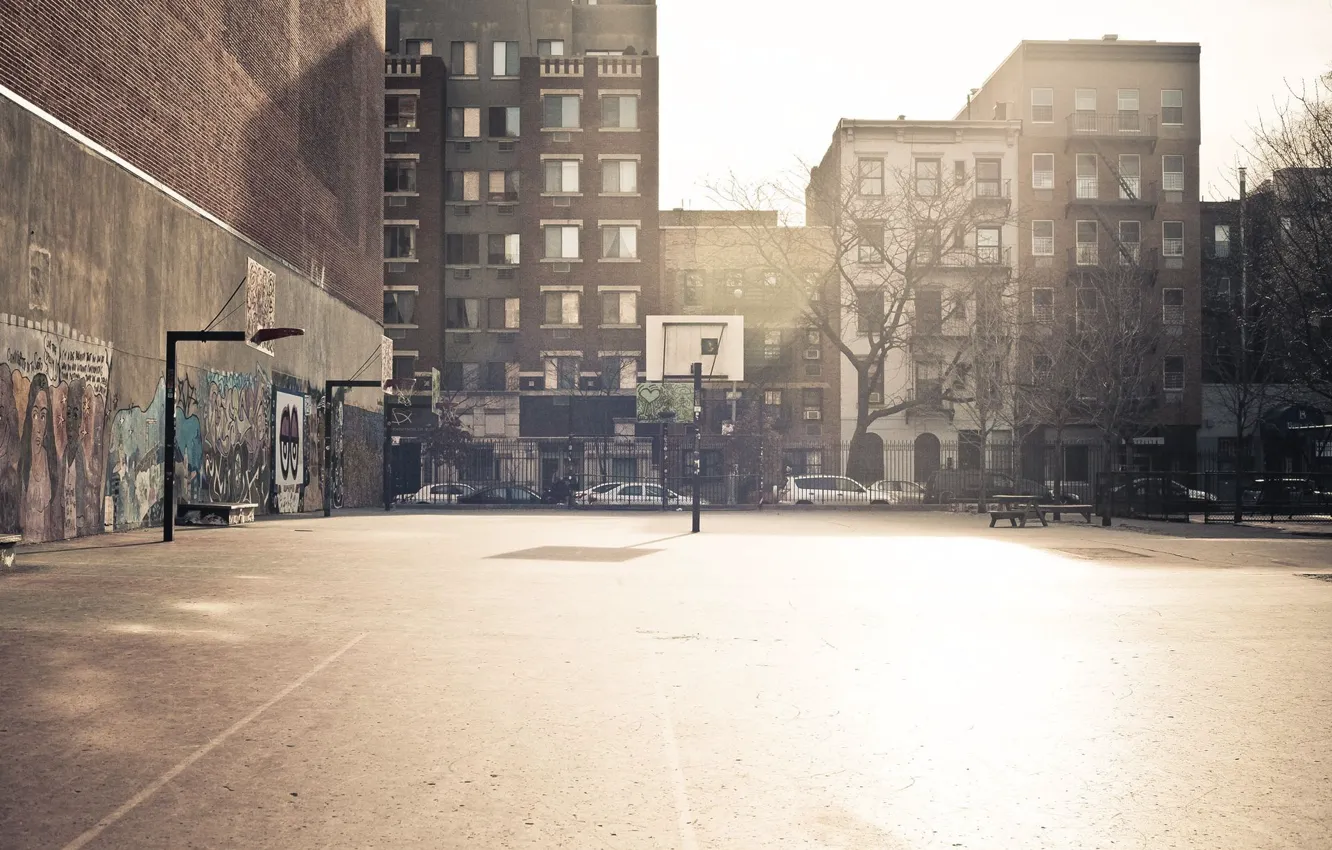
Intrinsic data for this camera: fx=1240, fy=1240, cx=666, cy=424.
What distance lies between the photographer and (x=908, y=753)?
612cm

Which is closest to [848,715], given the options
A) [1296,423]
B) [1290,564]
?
[1290,564]

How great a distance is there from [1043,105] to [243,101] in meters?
46.4

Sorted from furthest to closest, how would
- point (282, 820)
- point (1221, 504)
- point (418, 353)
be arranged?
point (418, 353) → point (1221, 504) → point (282, 820)

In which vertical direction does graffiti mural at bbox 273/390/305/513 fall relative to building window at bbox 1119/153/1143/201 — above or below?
below

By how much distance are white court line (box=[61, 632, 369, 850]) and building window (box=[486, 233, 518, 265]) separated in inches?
2082

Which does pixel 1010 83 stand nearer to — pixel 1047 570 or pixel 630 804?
pixel 1047 570

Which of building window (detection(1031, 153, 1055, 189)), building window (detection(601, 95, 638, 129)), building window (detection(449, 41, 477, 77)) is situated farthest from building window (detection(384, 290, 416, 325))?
building window (detection(1031, 153, 1055, 189))

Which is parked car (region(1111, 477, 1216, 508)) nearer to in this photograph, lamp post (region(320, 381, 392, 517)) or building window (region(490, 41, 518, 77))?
lamp post (region(320, 381, 392, 517))

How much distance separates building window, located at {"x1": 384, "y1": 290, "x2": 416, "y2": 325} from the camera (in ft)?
195

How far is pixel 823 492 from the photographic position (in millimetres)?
44875

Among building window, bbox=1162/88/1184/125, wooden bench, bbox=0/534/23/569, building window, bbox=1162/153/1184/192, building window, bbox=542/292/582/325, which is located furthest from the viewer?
building window, bbox=1162/88/1184/125

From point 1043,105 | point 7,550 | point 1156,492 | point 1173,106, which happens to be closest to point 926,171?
point 1043,105

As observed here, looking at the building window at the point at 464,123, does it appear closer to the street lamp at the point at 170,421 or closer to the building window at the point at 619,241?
the building window at the point at 619,241

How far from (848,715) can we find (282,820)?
10.9 ft
